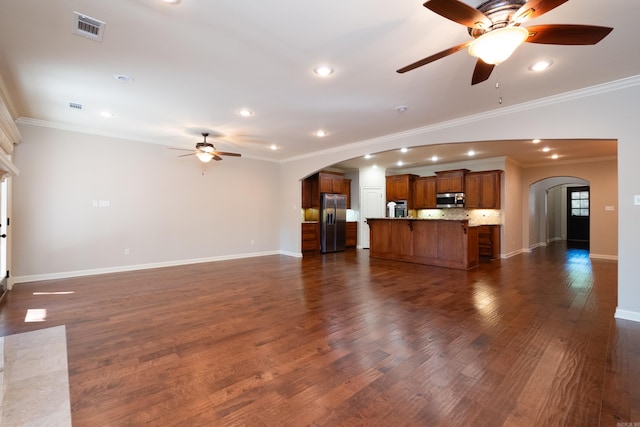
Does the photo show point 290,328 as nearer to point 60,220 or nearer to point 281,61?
point 281,61

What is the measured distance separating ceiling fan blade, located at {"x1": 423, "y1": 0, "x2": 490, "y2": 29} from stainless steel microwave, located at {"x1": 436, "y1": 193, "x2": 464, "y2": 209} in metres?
7.18

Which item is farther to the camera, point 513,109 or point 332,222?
point 332,222

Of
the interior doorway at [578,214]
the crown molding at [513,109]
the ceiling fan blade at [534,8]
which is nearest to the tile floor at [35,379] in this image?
the ceiling fan blade at [534,8]

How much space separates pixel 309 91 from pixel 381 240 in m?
4.80

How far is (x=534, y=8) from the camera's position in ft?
5.55

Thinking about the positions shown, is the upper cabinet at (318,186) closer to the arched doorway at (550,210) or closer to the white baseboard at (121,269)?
the white baseboard at (121,269)

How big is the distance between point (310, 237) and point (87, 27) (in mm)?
6740

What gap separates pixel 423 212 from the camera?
9641mm

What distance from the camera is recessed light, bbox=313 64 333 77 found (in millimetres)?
3003

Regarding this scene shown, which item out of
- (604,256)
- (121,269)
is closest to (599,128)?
(604,256)

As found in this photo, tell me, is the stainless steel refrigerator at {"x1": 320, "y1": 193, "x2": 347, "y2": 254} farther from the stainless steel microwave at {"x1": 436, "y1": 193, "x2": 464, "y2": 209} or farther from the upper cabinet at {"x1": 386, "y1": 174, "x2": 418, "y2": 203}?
the stainless steel microwave at {"x1": 436, "y1": 193, "x2": 464, "y2": 209}

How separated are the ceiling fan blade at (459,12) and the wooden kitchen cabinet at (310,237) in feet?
22.1

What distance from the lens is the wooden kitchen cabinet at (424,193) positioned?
354 inches

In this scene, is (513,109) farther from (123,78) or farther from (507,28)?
(123,78)
